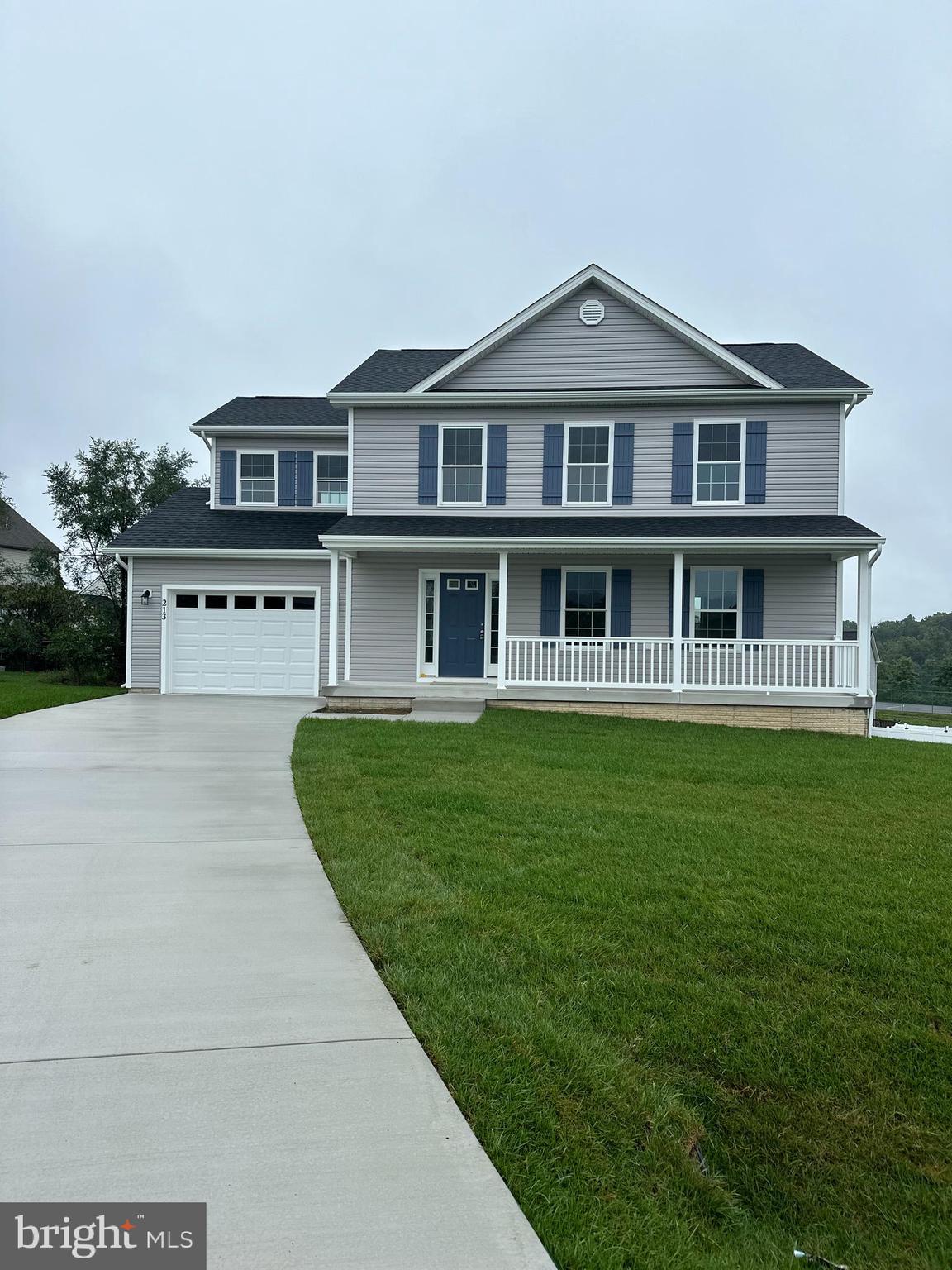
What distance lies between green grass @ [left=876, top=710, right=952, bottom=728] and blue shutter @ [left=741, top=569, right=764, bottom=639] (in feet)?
63.2

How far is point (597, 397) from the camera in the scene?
1623cm

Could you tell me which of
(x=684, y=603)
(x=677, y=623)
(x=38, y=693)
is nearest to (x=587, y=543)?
(x=677, y=623)

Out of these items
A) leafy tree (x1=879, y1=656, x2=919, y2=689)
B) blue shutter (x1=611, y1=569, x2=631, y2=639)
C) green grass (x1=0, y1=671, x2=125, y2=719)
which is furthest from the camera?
leafy tree (x1=879, y1=656, x2=919, y2=689)

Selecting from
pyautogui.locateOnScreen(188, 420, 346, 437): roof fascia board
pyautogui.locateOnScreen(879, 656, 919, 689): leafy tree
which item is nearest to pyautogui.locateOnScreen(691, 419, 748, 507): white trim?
pyautogui.locateOnScreen(188, 420, 346, 437): roof fascia board

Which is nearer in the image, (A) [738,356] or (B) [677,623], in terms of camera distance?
(B) [677,623]

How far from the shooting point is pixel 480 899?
4602 millimetres

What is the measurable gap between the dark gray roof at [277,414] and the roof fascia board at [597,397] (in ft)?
6.82

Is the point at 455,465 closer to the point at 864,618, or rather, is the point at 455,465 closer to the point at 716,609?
the point at 716,609

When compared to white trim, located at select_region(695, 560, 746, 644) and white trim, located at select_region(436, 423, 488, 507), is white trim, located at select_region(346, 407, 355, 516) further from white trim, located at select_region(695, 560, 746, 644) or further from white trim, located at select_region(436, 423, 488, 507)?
white trim, located at select_region(695, 560, 746, 644)

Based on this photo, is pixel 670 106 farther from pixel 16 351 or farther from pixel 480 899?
pixel 16 351

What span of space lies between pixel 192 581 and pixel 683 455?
1053 centimetres

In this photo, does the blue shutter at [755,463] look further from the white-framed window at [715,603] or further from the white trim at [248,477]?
the white trim at [248,477]

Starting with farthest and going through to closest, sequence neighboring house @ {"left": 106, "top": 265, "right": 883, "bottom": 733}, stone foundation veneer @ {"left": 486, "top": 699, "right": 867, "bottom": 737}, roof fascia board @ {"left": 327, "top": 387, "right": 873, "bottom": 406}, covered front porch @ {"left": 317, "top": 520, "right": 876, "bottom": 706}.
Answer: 1. roof fascia board @ {"left": 327, "top": 387, "right": 873, "bottom": 406}
2. neighboring house @ {"left": 106, "top": 265, "right": 883, "bottom": 733}
3. covered front porch @ {"left": 317, "top": 520, "right": 876, "bottom": 706}
4. stone foundation veneer @ {"left": 486, "top": 699, "right": 867, "bottom": 737}

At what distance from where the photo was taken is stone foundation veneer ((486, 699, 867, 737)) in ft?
48.2
